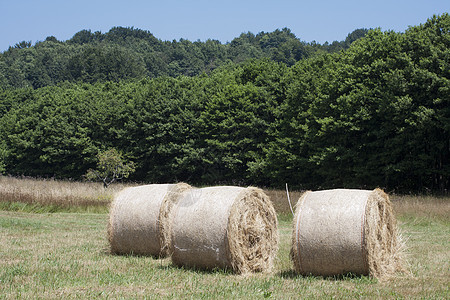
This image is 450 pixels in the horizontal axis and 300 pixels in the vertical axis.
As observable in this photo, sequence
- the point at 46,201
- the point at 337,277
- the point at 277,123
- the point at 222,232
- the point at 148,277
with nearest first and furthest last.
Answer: the point at 148,277 < the point at 337,277 < the point at 222,232 < the point at 46,201 < the point at 277,123

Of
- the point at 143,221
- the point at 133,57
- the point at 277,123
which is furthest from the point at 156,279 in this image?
the point at 133,57

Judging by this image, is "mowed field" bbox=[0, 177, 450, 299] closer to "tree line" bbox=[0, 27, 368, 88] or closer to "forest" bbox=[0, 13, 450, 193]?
"forest" bbox=[0, 13, 450, 193]

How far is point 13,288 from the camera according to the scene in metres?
7.66

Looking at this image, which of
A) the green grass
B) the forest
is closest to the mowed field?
the green grass

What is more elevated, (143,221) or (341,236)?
(143,221)

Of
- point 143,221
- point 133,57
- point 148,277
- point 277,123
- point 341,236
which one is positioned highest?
point 133,57

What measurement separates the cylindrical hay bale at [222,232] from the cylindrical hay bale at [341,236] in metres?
0.96

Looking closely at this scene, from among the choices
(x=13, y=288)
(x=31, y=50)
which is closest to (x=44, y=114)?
(x=13, y=288)

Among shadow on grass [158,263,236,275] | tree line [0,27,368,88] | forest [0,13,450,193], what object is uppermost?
tree line [0,27,368,88]

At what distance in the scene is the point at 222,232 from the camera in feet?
30.7

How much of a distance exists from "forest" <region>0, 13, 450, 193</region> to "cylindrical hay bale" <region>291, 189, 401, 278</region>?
2726 centimetres

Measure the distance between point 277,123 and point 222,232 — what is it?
42.3 metres

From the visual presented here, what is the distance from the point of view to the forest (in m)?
36.5

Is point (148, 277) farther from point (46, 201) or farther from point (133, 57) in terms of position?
point (133, 57)
